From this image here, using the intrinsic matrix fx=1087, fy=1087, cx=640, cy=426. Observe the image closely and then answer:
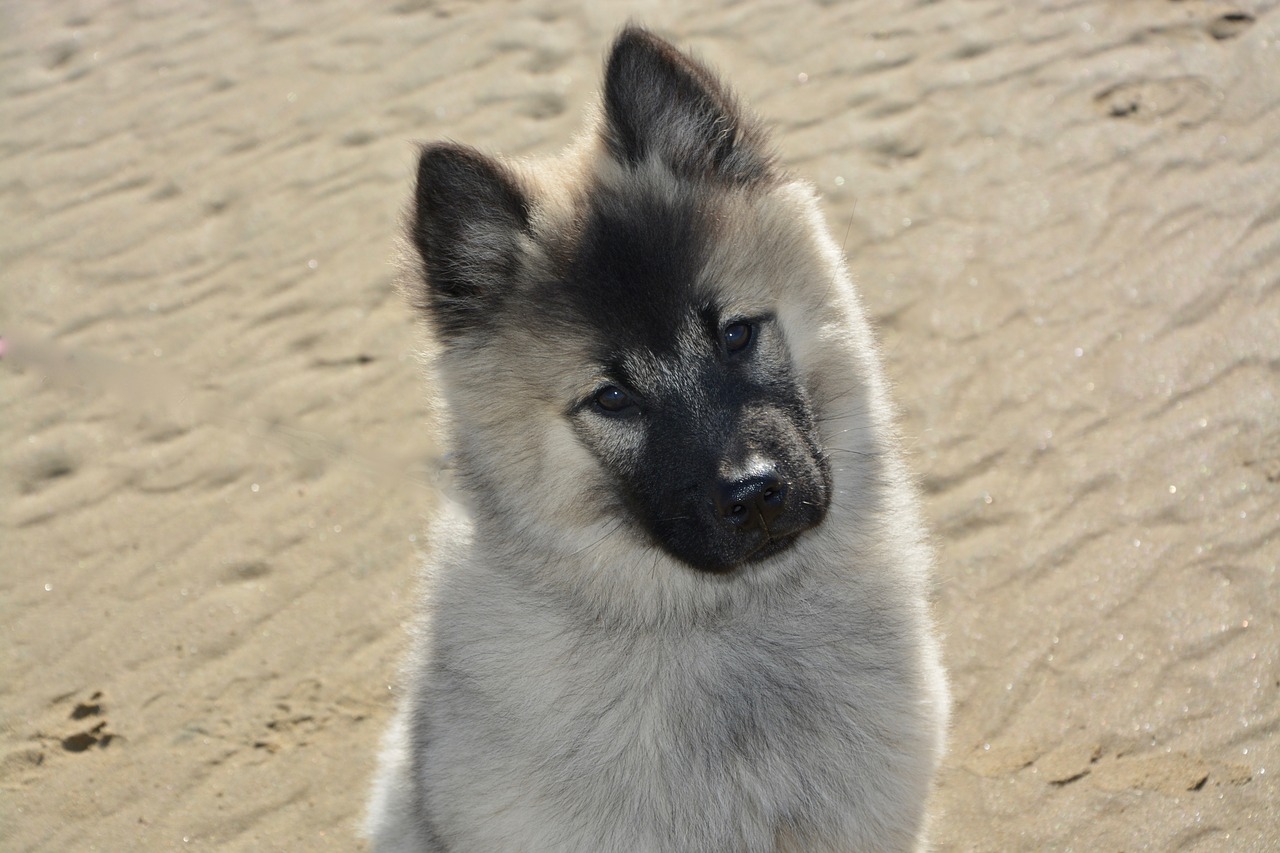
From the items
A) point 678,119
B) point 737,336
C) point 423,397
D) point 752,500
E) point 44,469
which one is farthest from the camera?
point 423,397

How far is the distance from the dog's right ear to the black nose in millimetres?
762

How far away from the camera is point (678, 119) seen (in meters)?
2.70

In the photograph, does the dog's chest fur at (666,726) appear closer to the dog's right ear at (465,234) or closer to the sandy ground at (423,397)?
the dog's right ear at (465,234)

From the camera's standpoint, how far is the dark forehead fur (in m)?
2.45

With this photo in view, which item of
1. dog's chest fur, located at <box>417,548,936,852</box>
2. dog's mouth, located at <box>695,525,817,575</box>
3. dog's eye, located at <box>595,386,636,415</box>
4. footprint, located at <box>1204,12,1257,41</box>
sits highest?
dog's eye, located at <box>595,386,636,415</box>

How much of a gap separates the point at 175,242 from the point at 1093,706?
5.06 meters

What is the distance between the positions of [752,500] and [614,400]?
426mm

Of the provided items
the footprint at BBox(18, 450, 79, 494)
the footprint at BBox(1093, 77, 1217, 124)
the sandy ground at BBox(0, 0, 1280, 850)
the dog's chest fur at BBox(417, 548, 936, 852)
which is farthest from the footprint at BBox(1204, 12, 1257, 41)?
the footprint at BBox(18, 450, 79, 494)

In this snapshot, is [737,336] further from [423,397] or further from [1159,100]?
[1159,100]

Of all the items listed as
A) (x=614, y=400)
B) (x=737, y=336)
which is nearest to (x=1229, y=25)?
(x=737, y=336)

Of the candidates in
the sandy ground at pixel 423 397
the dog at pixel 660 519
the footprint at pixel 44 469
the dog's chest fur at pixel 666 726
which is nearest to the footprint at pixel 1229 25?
the sandy ground at pixel 423 397

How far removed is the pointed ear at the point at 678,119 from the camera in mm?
2689

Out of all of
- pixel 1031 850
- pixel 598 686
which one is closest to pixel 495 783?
pixel 598 686

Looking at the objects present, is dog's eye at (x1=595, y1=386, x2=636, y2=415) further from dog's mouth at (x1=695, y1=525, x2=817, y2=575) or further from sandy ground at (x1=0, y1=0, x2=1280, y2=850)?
sandy ground at (x1=0, y1=0, x2=1280, y2=850)
